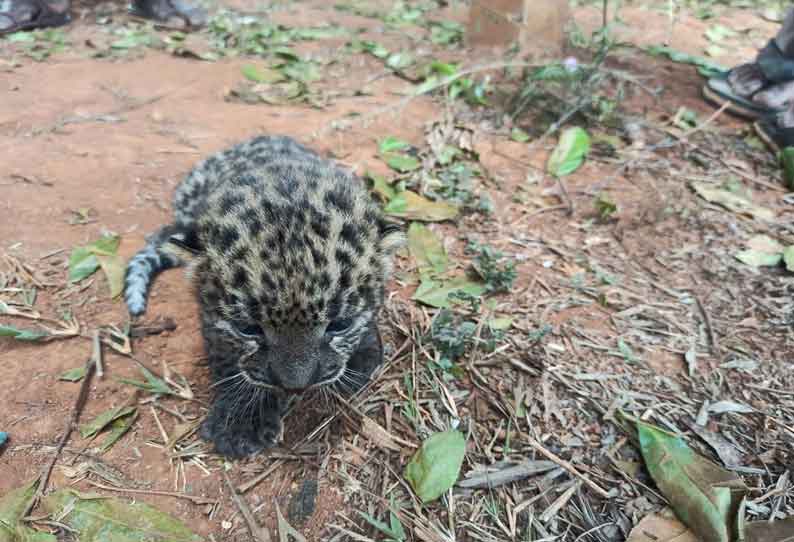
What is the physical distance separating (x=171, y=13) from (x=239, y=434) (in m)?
8.17

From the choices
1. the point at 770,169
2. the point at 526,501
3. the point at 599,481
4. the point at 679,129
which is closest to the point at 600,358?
the point at 599,481

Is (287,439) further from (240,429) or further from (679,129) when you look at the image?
(679,129)

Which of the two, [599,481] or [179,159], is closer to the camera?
[599,481]

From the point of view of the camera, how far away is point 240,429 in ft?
9.53

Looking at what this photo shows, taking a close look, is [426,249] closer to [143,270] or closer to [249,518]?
[143,270]

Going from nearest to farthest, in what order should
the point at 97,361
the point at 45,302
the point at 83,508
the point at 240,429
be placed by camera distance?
the point at 83,508
the point at 240,429
the point at 97,361
the point at 45,302

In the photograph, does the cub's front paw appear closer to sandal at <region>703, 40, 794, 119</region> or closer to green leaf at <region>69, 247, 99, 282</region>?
green leaf at <region>69, 247, 99, 282</region>

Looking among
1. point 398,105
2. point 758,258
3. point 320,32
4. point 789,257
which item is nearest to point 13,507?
point 758,258

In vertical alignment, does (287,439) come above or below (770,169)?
below

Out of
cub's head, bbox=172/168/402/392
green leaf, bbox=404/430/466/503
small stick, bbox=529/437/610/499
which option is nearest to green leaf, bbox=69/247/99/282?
cub's head, bbox=172/168/402/392

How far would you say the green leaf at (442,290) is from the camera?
372 centimetres

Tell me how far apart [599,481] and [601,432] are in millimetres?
299

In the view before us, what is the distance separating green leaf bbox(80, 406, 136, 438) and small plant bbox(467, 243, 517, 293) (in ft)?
7.76

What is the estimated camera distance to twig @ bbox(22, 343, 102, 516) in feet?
8.43
